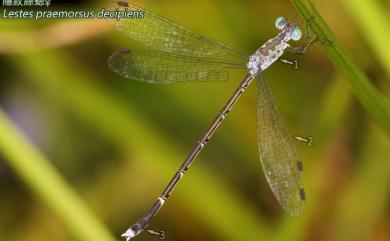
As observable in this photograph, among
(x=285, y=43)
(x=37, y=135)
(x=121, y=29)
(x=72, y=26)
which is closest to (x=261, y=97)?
(x=285, y=43)

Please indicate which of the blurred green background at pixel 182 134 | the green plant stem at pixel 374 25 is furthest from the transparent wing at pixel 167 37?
the green plant stem at pixel 374 25

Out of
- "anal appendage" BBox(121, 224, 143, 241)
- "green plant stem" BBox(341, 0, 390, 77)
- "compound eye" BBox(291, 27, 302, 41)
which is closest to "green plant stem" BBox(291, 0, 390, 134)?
"green plant stem" BBox(341, 0, 390, 77)

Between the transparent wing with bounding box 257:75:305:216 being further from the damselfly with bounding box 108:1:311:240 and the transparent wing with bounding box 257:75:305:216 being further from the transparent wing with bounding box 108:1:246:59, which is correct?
the transparent wing with bounding box 108:1:246:59

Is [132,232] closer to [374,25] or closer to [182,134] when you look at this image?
[182,134]

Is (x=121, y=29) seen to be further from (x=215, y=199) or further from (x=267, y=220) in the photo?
(x=267, y=220)

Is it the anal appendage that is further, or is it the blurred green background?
the blurred green background

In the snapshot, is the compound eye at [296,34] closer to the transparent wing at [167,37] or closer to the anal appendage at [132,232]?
the transparent wing at [167,37]
